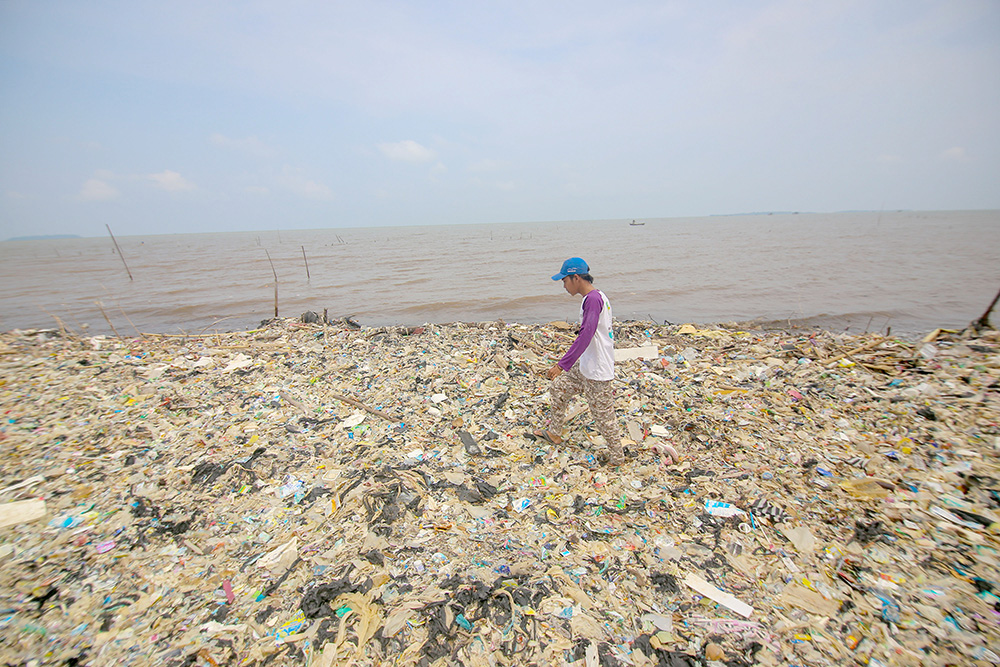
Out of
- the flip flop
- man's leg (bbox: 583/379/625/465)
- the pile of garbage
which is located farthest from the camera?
the flip flop

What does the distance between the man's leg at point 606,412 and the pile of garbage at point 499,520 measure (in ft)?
0.68

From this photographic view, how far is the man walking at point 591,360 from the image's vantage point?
3.66 m

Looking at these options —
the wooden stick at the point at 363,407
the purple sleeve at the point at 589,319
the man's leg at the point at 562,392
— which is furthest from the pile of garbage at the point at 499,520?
the purple sleeve at the point at 589,319

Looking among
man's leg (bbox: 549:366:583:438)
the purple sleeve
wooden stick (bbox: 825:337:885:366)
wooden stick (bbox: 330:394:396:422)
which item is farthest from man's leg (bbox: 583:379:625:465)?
wooden stick (bbox: 825:337:885:366)

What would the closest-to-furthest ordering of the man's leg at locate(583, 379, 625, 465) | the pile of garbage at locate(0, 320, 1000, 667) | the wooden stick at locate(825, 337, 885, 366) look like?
the pile of garbage at locate(0, 320, 1000, 667) < the man's leg at locate(583, 379, 625, 465) < the wooden stick at locate(825, 337, 885, 366)

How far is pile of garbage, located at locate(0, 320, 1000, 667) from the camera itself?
7.75 ft

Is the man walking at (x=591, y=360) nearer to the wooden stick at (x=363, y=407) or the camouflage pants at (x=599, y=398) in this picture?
the camouflage pants at (x=599, y=398)

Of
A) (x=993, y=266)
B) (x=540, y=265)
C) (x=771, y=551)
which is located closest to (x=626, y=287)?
(x=540, y=265)

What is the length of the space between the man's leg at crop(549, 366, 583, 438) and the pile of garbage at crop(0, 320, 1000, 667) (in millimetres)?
275

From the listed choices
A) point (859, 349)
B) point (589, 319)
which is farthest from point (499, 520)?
point (859, 349)

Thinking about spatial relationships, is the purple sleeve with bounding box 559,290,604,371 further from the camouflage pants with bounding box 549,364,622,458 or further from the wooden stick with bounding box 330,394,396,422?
the wooden stick with bounding box 330,394,396,422

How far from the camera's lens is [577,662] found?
7.39 feet

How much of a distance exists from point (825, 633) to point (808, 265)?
23.6 m

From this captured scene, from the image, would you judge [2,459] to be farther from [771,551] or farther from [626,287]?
[626,287]
